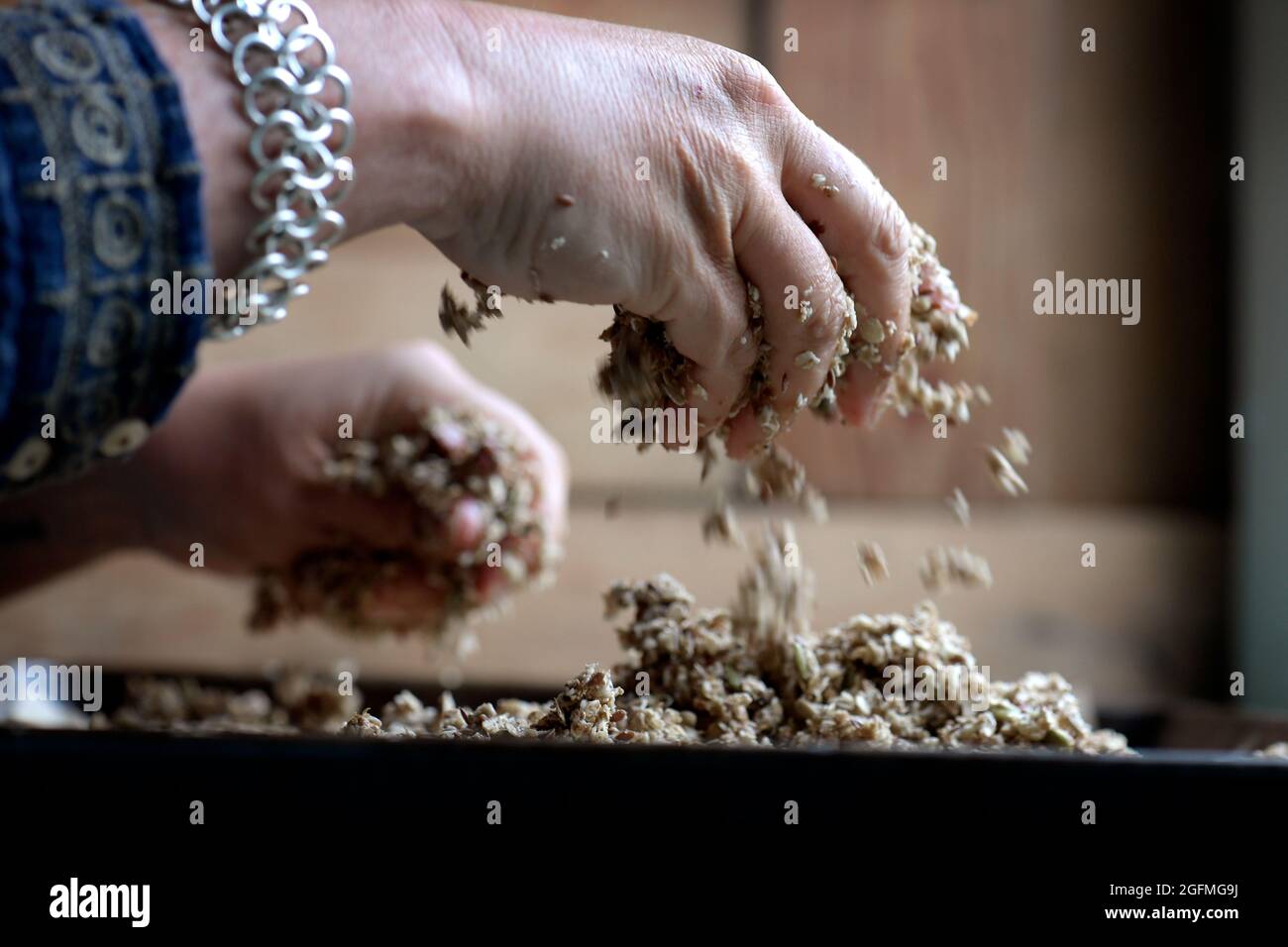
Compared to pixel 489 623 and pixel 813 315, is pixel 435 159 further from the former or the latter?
pixel 489 623

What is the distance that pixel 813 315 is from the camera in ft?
2.13

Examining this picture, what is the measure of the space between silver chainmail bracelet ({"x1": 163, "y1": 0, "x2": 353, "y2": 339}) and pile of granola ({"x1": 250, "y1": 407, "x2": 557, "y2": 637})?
1.71 ft

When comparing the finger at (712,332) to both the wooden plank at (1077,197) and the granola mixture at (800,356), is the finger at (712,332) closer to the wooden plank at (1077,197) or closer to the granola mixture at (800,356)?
the granola mixture at (800,356)


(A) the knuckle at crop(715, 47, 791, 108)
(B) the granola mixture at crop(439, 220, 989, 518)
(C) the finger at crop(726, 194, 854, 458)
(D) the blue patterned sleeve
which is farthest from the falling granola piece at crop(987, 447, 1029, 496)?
(D) the blue patterned sleeve

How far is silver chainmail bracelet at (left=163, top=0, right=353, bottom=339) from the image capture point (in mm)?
536

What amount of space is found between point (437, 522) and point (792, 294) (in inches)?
20.7

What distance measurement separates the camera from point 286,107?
1.77 ft

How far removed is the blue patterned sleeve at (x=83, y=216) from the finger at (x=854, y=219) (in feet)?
1.06

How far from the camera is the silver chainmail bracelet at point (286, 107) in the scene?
1.76 feet

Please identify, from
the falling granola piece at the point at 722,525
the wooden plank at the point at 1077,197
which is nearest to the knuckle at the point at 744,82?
the falling granola piece at the point at 722,525

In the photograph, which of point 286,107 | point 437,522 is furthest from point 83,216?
point 437,522

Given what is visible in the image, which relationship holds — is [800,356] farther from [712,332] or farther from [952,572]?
[952,572]
